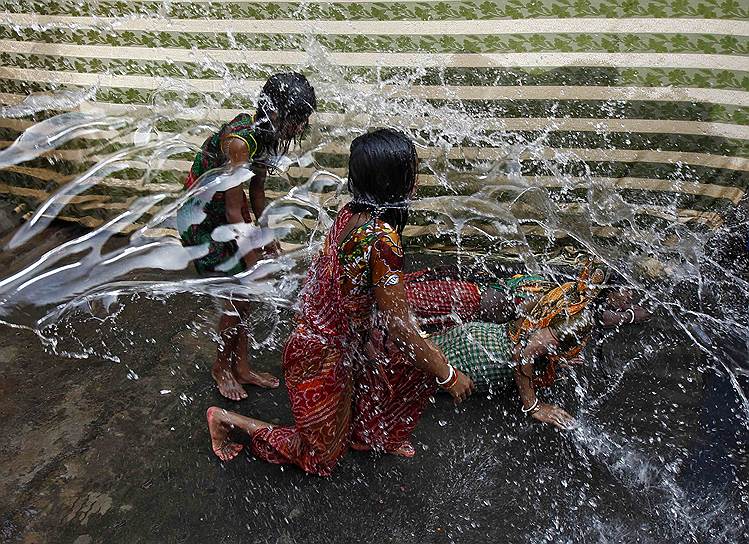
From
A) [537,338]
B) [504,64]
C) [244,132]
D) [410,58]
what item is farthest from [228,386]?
[504,64]

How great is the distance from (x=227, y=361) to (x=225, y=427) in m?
0.53

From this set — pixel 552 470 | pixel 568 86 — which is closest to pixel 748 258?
pixel 568 86

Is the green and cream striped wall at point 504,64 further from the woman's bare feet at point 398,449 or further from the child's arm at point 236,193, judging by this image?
the woman's bare feet at point 398,449

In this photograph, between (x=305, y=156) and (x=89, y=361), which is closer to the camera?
(x=89, y=361)

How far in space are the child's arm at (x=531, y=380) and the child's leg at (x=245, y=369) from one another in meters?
1.37

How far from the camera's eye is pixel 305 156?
4.49m

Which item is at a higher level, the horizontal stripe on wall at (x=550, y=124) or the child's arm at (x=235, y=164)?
the child's arm at (x=235, y=164)

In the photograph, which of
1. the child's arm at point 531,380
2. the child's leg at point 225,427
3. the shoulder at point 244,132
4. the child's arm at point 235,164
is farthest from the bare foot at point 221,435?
the child's arm at point 531,380

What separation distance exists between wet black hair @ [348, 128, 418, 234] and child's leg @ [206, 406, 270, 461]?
1195mm

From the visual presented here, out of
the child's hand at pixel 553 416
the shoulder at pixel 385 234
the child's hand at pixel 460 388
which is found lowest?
the child's hand at pixel 553 416

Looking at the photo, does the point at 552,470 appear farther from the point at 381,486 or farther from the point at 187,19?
the point at 187,19

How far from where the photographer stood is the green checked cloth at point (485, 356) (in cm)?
338

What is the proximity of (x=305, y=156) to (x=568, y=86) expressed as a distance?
192cm

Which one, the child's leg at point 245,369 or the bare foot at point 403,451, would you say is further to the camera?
the child's leg at point 245,369
